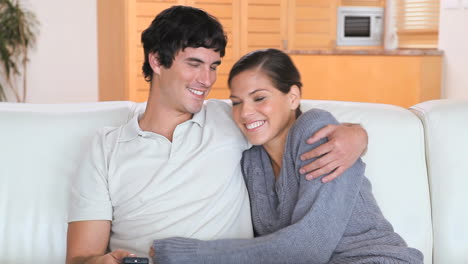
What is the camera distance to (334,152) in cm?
159

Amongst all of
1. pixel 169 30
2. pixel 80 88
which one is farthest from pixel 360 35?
pixel 169 30

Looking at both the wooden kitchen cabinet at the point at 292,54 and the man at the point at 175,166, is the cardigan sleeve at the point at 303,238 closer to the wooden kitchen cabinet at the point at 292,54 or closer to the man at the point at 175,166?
the man at the point at 175,166

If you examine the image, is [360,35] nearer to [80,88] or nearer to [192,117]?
[80,88]

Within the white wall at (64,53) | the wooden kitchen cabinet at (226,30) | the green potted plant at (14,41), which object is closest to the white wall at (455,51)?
the wooden kitchen cabinet at (226,30)

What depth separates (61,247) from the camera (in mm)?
1819

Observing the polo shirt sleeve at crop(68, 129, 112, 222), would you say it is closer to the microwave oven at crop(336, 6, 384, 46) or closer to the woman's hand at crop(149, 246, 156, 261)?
the woman's hand at crop(149, 246, 156, 261)

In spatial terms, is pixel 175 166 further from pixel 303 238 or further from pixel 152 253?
pixel 303 238

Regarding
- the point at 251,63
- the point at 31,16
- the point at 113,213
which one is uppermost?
the point at 31,16

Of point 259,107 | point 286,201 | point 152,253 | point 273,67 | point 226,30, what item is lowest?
point 152,253

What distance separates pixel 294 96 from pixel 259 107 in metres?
0.13

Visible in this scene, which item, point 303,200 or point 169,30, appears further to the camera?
point 169,30

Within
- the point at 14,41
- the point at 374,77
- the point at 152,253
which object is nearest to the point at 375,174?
the point at 152,253

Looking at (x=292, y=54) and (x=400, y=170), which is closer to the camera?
(x=400, y=170)

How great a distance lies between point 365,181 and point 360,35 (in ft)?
18.9
